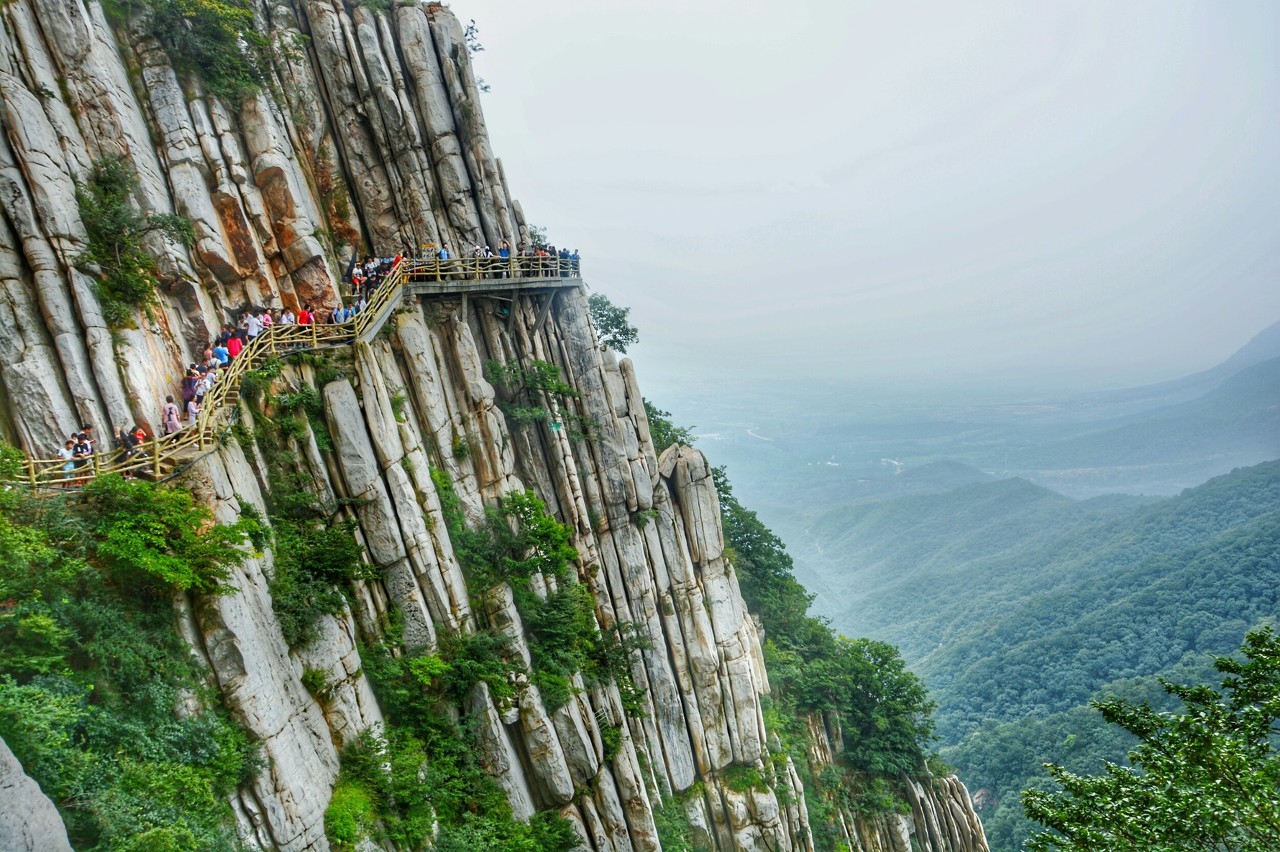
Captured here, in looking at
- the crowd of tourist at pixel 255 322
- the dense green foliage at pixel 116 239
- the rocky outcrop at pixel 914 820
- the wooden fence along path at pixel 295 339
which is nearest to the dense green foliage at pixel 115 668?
the wooden fence along path at pixel 295 339

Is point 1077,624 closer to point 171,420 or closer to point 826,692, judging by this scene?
point 826,692

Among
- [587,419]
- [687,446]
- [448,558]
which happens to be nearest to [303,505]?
[448,558]

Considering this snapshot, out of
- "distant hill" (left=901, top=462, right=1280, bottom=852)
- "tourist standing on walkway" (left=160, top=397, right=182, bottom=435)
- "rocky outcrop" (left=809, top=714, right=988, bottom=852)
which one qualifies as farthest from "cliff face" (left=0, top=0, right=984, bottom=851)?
"distant hill" (left=901, top=462, right=1280, bottom=852)

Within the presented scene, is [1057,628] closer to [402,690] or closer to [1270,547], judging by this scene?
[1270,547]

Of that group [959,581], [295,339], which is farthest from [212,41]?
[959,581]

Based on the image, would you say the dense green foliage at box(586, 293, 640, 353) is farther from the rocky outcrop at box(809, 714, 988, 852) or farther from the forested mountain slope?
the forested mountain slope

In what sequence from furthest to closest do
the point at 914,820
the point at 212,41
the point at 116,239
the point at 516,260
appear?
the point at 914,820 < the point at 516,260 < the point at 212,41 < the point at 116,239
